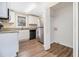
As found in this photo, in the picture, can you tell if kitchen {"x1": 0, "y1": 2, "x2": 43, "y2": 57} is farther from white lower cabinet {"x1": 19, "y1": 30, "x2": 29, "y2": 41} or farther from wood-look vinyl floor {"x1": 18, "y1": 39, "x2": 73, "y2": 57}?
wood-look vinyl floor {"x1": 18, "y1": 39, "x2": 73, "y2": 57}

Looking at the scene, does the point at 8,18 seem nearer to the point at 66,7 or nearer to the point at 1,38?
the point at 1,38

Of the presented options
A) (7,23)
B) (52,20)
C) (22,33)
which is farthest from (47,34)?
(7,23)

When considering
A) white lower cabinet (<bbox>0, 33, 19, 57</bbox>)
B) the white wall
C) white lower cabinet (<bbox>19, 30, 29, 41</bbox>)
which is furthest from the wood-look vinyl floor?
the white wall

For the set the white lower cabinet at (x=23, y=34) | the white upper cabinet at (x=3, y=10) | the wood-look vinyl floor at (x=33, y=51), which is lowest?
the wood-look vinyl floor at (x=33, y=51)

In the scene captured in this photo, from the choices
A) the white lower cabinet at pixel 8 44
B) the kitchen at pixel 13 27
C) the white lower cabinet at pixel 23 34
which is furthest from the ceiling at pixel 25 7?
the white lower cabinet at pixel 8 44

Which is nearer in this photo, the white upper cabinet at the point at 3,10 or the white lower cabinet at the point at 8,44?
the white lower cabinet at the point at 8,44

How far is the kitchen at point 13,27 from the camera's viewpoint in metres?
1.57

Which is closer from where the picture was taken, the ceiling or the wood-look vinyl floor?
the ceiling

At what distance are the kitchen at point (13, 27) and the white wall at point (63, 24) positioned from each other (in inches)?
39.3

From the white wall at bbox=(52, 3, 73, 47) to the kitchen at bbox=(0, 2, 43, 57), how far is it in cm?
100

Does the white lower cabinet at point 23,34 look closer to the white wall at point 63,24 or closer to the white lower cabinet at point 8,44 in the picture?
the white lower cabinet at point 8,44

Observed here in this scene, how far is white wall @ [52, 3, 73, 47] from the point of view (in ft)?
8.19

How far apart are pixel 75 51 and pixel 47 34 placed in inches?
46.6

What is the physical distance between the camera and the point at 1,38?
1.45 metres
